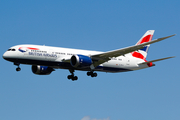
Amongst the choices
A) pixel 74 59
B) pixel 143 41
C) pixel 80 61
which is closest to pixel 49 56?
pixel 74 59

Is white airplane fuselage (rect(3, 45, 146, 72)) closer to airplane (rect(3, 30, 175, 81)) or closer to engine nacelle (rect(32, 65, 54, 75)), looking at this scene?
airplane (rect(3, 30, 175, 81))

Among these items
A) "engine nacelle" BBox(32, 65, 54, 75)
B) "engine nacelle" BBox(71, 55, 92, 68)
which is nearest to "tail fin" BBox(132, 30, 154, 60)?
"engine nacelle" BBox(71, 55, 92, 68)

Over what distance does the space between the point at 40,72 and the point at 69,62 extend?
7795 mm

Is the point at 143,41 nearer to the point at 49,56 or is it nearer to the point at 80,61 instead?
the point at 80,61

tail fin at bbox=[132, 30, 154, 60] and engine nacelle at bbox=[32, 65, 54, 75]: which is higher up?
tail fin at bbox=[132, 30, 154, 60]

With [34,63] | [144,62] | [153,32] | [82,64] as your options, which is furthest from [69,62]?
[153,32]

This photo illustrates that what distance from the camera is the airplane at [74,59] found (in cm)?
4747

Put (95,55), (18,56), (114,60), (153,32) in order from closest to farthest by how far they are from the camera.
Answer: (18,56)
(95,55)
(114,60)
(153,32)

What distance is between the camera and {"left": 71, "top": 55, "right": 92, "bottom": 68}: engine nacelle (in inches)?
1917

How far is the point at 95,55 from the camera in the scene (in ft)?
166

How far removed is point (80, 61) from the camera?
48812mm

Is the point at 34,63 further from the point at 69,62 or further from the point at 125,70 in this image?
the point at 125,70

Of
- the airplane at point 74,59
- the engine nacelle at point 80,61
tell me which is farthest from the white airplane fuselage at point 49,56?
the engine nacelle at point 80,61

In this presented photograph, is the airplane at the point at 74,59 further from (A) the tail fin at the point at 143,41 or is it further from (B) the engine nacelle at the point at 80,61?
(A) the tail fin at the point at 143,41
